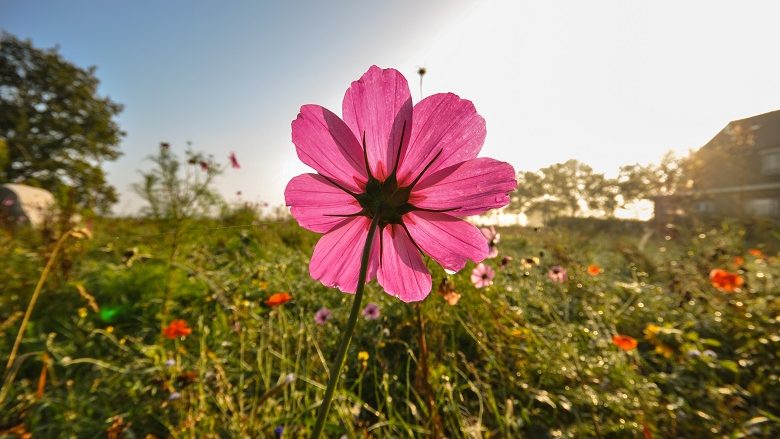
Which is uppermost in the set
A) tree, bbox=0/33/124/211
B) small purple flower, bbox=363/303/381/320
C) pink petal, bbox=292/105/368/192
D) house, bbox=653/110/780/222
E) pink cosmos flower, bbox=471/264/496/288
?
tree, bbox=0/33/124/211

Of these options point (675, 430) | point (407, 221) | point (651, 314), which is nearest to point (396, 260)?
point (407, 221)

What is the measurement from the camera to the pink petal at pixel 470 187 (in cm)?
42

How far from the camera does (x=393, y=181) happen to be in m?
0.43

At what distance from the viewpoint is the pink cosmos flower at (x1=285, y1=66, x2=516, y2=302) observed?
412 mm

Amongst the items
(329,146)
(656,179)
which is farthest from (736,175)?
(329,146)

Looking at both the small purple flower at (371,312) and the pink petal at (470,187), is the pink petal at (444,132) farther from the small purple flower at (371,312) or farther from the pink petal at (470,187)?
the small purple flower at (371,312)

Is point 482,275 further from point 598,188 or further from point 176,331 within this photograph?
point 598,188

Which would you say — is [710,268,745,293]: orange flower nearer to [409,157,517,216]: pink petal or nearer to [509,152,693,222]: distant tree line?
[409,157,517,216]: pink petal

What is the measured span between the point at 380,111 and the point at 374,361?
1716mm

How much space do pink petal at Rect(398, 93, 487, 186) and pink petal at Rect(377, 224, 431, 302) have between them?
8 cm

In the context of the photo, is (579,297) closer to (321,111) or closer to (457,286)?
(457,286)

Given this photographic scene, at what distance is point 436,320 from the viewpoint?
164 cm

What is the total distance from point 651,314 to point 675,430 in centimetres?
164

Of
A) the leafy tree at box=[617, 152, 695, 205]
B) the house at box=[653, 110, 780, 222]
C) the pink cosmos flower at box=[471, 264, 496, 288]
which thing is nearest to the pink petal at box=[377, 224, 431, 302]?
the pink cosmos flower at box=[471, 264, 496, 288]
